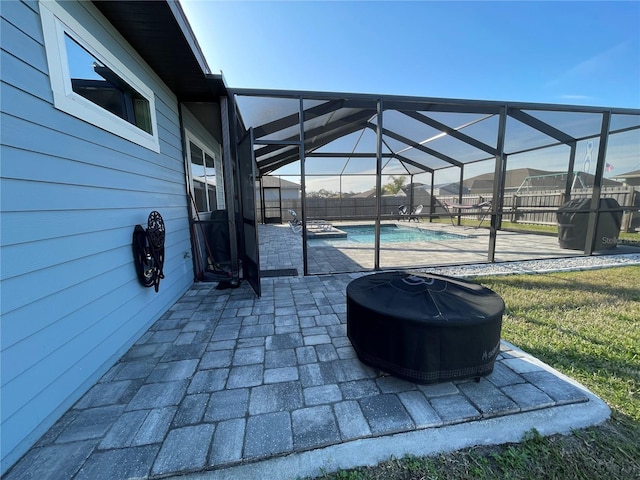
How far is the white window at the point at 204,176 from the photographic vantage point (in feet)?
13.6

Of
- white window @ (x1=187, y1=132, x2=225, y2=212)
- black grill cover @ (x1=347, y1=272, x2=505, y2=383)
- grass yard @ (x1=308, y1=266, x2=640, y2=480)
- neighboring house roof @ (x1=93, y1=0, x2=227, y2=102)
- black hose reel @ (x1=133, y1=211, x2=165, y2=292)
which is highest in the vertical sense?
neighboring house roof @ (x1=93, y1=0, x2=227, y2=102)

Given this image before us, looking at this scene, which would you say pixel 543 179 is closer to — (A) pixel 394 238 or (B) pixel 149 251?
(A) pixel 394 238

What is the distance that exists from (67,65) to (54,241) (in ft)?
3.79

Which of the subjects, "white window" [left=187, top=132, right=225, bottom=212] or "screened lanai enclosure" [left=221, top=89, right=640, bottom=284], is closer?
"screened lanai enclosure" [left=221, top=89, right=640, bottom=284]

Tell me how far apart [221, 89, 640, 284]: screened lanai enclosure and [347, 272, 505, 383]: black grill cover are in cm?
193

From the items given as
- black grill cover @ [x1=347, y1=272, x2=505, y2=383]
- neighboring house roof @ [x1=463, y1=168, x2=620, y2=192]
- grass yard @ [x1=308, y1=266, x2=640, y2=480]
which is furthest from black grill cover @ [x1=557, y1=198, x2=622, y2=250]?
black grill cover @ [x1=347, y1=272, x2=505, y2=383]

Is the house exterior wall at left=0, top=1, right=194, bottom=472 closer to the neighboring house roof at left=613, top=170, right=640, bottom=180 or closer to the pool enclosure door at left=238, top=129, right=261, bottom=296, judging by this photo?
the pool enclosure door at left=238, top=129, right=261, bottom=296

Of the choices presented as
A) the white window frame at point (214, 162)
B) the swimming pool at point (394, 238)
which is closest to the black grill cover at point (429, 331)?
the white window frame at point (214, 162)

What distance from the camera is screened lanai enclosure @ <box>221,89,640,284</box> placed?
3937 millimetres

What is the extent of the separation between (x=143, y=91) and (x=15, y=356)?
2.54 metres

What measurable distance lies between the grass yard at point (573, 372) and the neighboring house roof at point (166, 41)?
3337 millimetres

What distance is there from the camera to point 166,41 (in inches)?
92.1

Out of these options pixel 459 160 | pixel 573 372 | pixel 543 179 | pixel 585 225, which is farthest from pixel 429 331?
pixel 543 179

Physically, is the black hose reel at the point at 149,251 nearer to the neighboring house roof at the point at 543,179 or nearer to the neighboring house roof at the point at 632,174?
the neighboring house roof at the point at 543,179
